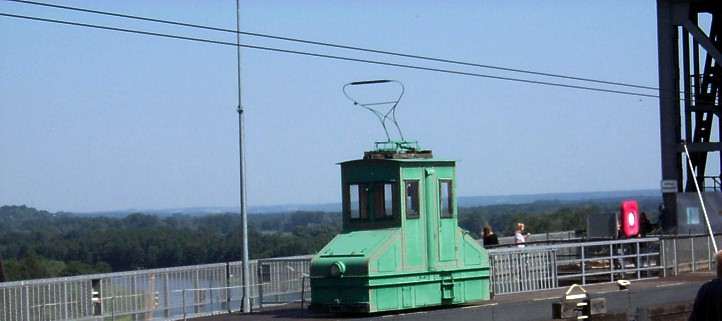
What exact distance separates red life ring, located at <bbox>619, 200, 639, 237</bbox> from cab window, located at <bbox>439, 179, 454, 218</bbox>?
43.4 ft

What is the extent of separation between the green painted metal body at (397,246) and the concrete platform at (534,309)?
0.32 meters

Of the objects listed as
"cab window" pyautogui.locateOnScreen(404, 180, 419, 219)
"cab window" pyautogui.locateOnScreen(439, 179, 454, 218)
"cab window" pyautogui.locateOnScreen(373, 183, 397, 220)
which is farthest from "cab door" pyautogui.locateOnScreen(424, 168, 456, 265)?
"cab window" pyautogui.locateOnScreen(373, 183, 397, 220)

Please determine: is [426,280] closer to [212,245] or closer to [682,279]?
[682,279]

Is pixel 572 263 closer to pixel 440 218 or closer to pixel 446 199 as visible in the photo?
pixel 446 199

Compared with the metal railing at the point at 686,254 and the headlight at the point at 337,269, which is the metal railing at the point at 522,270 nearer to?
the metal railing at the point at 686,254

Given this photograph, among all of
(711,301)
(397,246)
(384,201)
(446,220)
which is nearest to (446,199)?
(446,220)

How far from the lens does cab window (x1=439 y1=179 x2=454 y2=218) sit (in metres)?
24.6

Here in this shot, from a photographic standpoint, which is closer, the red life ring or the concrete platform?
the concrete platform

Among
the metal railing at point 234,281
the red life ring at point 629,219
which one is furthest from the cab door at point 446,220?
the red life ring at point 629,219

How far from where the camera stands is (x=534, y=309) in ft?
80.3

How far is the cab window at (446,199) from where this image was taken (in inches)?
969

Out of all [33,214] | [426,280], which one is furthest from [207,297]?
[33,214]

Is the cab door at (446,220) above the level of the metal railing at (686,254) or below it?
above

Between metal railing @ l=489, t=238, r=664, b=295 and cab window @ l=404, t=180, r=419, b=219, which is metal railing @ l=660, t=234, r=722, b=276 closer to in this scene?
metal railing @ l=489, t=238, r=664, b=295
